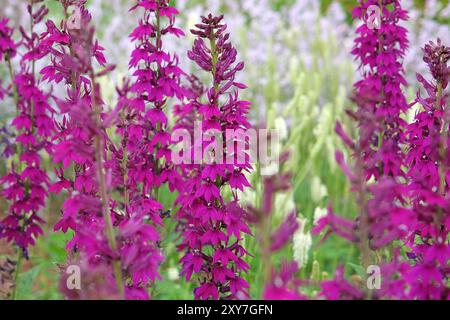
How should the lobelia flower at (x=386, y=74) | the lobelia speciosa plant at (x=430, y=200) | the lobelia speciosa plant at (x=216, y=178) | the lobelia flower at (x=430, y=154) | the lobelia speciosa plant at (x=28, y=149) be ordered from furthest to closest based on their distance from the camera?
the lobelia speciosa plant at (x=28, y=149), the lobelia flower at (x=386, y=74), the lobelia speciosa plant at (x=216, y=178), the lobelia flower at (x=430, y=154), the lobelia speciosa plant at (x=430, y=200)

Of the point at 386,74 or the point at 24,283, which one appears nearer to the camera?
the point at 386,74

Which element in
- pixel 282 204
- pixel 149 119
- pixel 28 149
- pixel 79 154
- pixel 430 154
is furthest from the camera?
pixel 282 204

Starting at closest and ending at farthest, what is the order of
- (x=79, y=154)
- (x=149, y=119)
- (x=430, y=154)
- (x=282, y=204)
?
(x=79, y=154) < (x=430, y=154) < (x=149, y=119) < (x=282, y=204)

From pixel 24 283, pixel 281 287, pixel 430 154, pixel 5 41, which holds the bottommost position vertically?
pixel 24 283

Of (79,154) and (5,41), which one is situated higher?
(5,41)

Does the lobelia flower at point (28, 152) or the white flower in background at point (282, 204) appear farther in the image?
the white flower in background at point (282, 204)

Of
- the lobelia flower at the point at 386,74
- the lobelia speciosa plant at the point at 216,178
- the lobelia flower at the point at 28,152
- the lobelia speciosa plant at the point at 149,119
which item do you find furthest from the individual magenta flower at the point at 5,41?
the lobelia flower at the point at 386,74

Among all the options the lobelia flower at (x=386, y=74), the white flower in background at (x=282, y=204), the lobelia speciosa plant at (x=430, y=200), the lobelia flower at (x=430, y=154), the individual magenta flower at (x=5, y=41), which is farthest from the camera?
the white flower in background at (x=282, y=204)

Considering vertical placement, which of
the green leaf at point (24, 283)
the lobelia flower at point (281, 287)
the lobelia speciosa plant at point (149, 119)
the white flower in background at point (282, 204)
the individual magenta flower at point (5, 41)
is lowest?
the green leaf at point (24, 283)

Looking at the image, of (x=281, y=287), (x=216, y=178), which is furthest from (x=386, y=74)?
(x=281, y=287)

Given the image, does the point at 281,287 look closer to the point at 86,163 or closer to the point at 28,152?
the point at 86,163

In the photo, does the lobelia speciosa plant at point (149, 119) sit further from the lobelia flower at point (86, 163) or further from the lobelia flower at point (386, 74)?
the lobelia flower at point (386, 74)

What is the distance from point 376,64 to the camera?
3.88 meters
